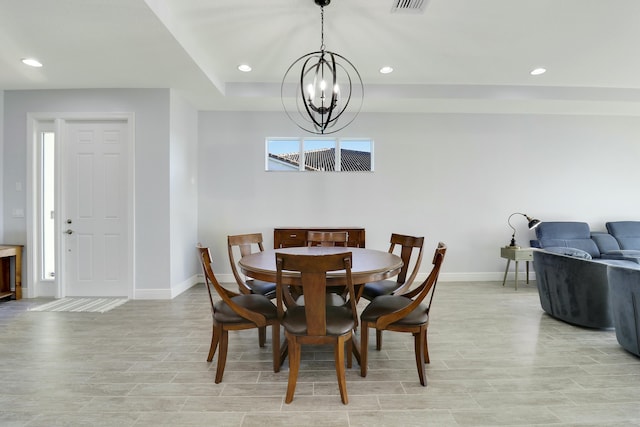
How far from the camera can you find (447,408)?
71.9 inches

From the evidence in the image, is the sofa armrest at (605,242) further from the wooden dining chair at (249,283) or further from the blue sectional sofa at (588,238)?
the wooden dining chair at (249,283)

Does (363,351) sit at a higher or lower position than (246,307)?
lower

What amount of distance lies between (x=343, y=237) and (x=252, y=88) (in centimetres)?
253

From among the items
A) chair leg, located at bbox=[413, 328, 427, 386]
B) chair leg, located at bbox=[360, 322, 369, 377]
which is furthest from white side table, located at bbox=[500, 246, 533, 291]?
chair leg, located at bbox=[360, 322, 369, 377]

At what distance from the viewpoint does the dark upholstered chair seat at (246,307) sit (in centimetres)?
209

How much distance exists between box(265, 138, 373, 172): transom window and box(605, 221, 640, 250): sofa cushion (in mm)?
3871

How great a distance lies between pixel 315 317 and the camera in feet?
5.98

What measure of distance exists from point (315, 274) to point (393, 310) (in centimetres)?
71

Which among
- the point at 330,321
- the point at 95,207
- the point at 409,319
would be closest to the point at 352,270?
the point at 330,321

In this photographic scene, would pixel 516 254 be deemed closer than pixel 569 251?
No

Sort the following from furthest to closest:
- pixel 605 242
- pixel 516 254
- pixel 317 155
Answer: pixel 317 155 → pixel 605 242 → pixel 516 254

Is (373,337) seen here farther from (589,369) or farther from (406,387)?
(589,369)

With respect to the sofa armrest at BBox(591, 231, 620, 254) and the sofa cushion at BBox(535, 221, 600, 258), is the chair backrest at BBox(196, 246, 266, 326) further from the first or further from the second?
the sofa armrest at BBox(591, 231, 620, 254)

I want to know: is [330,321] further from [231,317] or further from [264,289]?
[264,289]
